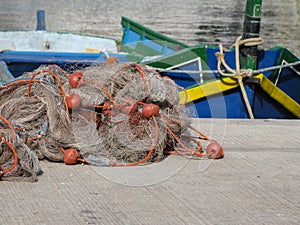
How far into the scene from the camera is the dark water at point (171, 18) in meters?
23.5

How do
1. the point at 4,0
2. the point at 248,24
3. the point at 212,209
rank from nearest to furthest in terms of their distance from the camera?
the point at 212,209
the point at 248,24
the point at 4,0

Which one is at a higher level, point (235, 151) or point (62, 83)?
point (62, 83)

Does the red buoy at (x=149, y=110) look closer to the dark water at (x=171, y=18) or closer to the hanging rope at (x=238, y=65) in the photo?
the hanging rope at (x=238, y=65)

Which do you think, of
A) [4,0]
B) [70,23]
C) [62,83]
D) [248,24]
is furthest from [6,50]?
[4,0]

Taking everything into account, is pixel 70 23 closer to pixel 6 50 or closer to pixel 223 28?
pixel 223 28

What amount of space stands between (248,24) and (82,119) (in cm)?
396

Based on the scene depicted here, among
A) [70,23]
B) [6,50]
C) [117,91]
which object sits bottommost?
[70,23]

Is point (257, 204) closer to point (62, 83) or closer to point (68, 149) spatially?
point (68, 149)

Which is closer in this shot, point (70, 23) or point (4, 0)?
point (70, 23)

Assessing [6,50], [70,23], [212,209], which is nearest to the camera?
[212,209]

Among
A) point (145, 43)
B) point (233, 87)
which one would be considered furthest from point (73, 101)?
point (145, 43)

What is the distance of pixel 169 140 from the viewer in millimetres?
5250

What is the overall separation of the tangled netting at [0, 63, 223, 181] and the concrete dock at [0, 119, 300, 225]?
0.42 ft

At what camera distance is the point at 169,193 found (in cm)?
441
